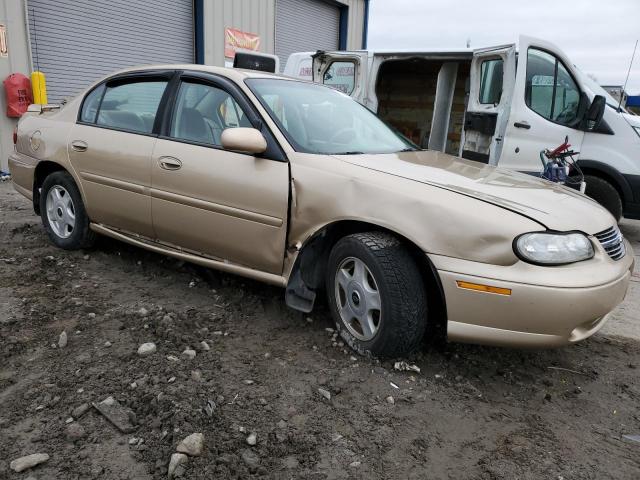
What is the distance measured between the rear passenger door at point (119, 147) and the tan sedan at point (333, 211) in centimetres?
1

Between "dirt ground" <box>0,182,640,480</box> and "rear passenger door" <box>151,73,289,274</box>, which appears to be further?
"rear passenger door" <box>151,73,289,274</box>

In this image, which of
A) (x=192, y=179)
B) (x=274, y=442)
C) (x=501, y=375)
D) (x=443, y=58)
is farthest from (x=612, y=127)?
(x=274, y=442)

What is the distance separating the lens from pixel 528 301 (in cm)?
236

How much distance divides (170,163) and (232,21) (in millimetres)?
8915

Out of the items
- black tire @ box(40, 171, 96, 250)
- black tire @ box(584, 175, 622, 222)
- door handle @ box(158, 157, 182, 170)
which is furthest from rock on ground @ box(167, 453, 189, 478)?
black tire @ box(584, 175, 622, 222)

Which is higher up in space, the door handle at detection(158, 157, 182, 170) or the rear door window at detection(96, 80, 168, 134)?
the rear door window at detection(96, 80, 168, 134)

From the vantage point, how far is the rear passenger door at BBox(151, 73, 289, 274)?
9.84ft

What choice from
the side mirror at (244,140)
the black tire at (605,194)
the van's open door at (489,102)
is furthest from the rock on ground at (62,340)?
the black tire at (605,194)

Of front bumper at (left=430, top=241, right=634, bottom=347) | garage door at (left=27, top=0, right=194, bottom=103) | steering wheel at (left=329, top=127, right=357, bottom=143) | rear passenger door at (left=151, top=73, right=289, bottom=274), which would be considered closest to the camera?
front bumper at (left=430, top=241, right=634, bottom=347)

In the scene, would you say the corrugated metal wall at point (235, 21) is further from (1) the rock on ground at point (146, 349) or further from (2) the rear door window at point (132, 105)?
(1) the rock on ground at point (146, 349)

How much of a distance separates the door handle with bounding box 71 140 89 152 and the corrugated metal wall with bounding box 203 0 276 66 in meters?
7.44

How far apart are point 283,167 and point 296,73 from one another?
5685 millimetres

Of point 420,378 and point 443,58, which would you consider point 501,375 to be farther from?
point 443,58

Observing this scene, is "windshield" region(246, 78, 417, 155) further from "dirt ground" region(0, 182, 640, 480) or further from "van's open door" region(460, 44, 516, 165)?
"van's open door" region(460, 44, 516, 165)
